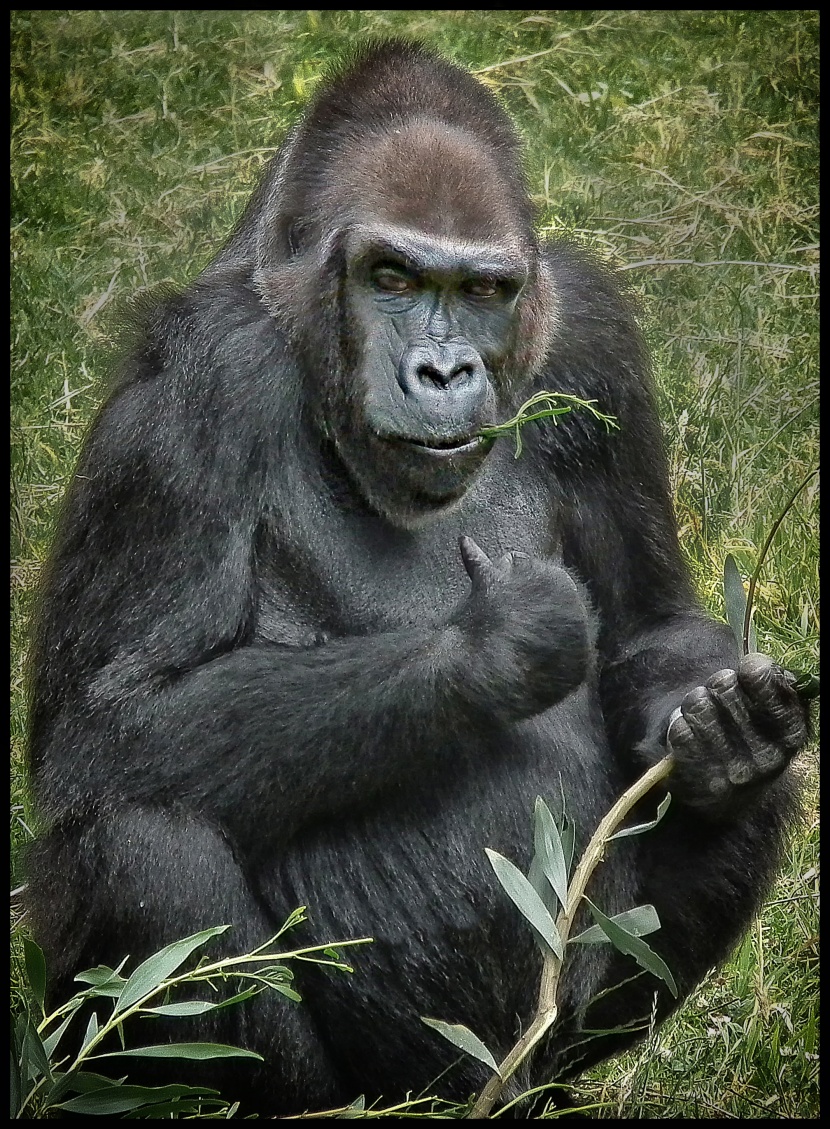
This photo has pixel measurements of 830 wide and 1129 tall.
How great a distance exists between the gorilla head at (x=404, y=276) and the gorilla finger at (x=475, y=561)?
4.1 inches

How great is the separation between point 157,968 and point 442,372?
116 centimetres

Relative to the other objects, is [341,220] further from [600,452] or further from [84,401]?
[84,401]

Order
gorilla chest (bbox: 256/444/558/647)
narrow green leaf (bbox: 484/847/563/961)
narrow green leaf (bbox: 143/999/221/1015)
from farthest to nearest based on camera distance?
1. gorilla chest (bbox: 256/444/558/647)
2. narrow green leaf (bbox: 484/847/563/961)
3. narrow green leaf (bbox: 143/999/221/1015)

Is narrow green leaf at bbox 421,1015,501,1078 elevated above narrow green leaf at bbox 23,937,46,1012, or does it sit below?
below

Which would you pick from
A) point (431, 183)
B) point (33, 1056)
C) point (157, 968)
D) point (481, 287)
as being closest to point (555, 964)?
point (157, 968)

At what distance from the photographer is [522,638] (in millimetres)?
2701

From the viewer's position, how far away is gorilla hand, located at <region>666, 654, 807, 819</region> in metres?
2.73

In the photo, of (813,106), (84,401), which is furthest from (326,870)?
(813,106)

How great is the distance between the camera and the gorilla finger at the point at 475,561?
2.78 meters

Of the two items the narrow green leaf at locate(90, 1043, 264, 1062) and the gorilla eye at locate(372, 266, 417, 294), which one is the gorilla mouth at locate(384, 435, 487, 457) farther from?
the narrow green leaf at locate(90, 1043, 264, 1062)

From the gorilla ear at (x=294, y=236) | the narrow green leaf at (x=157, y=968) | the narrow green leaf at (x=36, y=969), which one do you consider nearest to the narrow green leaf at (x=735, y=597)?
the gorilla ear at (x=294, y=236)

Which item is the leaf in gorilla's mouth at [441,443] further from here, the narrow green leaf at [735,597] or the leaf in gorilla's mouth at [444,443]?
the narrow green leaf at [735,597]

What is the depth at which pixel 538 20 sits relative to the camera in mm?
3578

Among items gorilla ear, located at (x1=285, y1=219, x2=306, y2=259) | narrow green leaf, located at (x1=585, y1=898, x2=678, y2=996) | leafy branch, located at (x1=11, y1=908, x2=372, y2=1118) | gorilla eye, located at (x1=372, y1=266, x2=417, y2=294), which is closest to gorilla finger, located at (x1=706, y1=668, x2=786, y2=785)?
narrow green leaf, located at (x1=585, y1=898, x2=678, y2=996)
